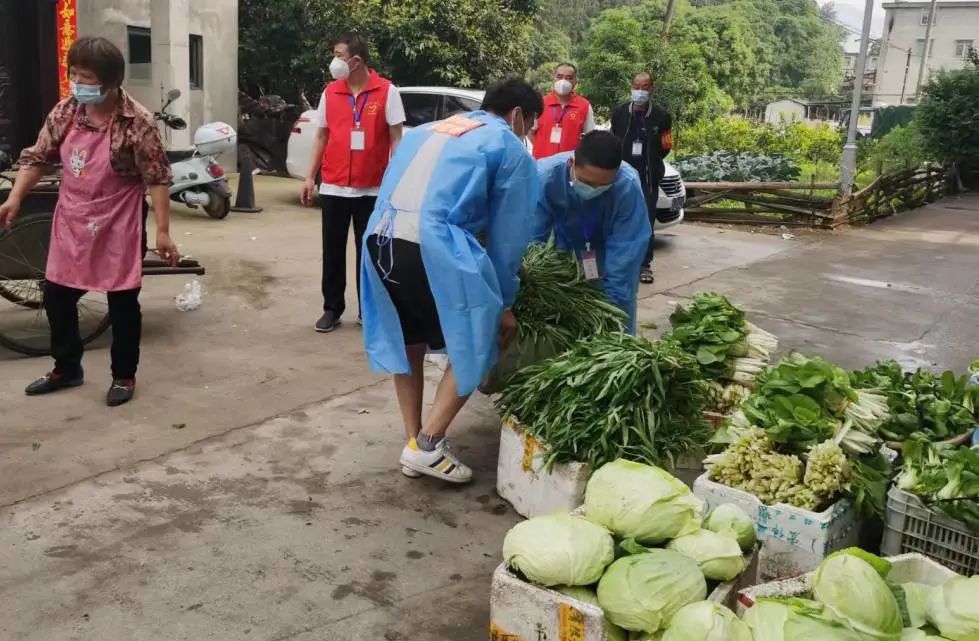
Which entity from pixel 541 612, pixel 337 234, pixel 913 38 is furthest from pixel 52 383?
pixel 913 38

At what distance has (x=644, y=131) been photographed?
7.86m

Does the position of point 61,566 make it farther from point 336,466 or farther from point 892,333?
point 892,333

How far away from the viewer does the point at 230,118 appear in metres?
13.6

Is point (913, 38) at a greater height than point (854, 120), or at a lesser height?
greater

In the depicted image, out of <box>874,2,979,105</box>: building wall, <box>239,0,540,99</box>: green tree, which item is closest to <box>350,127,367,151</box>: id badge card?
<box>239,0,540,99</box>: green tree

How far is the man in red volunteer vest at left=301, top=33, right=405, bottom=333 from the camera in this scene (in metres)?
5.72

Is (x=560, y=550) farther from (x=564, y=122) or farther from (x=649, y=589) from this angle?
(x=564, y=122)

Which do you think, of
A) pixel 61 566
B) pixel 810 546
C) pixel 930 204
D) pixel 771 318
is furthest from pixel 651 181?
pixel 930 204

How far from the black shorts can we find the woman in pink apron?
1364 mm

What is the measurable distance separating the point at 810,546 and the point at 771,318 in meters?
4.30

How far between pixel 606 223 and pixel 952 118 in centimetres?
1644

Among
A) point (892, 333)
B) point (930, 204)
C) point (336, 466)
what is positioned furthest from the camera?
point (930, 204)

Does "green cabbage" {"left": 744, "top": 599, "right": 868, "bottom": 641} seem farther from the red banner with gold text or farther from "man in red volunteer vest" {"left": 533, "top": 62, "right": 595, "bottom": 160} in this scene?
the red banner with gold text

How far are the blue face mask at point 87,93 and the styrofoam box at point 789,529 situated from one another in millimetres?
3009
